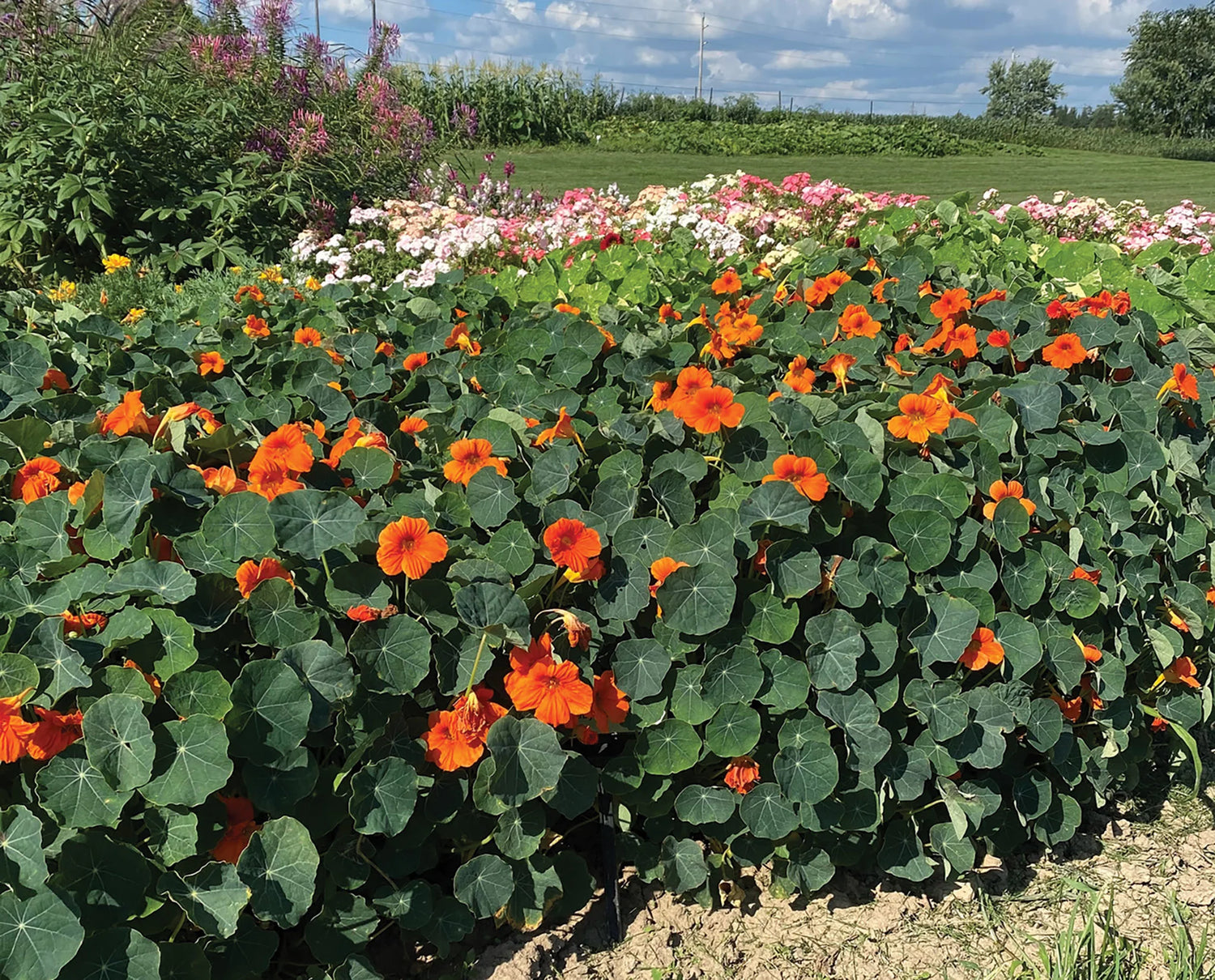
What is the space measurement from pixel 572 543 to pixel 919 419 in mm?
825

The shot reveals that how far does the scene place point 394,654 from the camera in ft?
4.70

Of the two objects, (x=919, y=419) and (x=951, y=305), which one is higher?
(x=951, y=305)

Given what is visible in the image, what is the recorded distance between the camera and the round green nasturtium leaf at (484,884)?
4.90ft

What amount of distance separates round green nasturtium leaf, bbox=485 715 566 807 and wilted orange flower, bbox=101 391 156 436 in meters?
0.90

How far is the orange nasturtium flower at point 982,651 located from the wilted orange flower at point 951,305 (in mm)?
1005

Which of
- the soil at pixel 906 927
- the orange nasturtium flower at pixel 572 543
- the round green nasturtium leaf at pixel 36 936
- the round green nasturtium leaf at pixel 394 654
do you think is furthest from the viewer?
the soil at pixel 906 927

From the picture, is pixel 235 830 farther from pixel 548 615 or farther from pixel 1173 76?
pixel 1173 76

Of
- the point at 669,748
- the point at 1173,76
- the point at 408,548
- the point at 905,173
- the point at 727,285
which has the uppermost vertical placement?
the point at 1173,76

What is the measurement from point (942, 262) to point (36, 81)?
5.86 metres

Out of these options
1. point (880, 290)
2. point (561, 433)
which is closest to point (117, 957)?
point (561, 433)

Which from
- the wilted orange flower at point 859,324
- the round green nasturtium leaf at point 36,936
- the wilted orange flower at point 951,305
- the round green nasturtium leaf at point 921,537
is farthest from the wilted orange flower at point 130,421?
the wilted orange flower at point 951,305

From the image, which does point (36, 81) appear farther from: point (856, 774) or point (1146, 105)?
point (1146, 105)

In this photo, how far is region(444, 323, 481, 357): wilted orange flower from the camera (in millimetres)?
2328

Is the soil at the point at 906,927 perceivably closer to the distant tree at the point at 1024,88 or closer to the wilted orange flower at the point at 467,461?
the wilted orange flower at the point at 467,461
